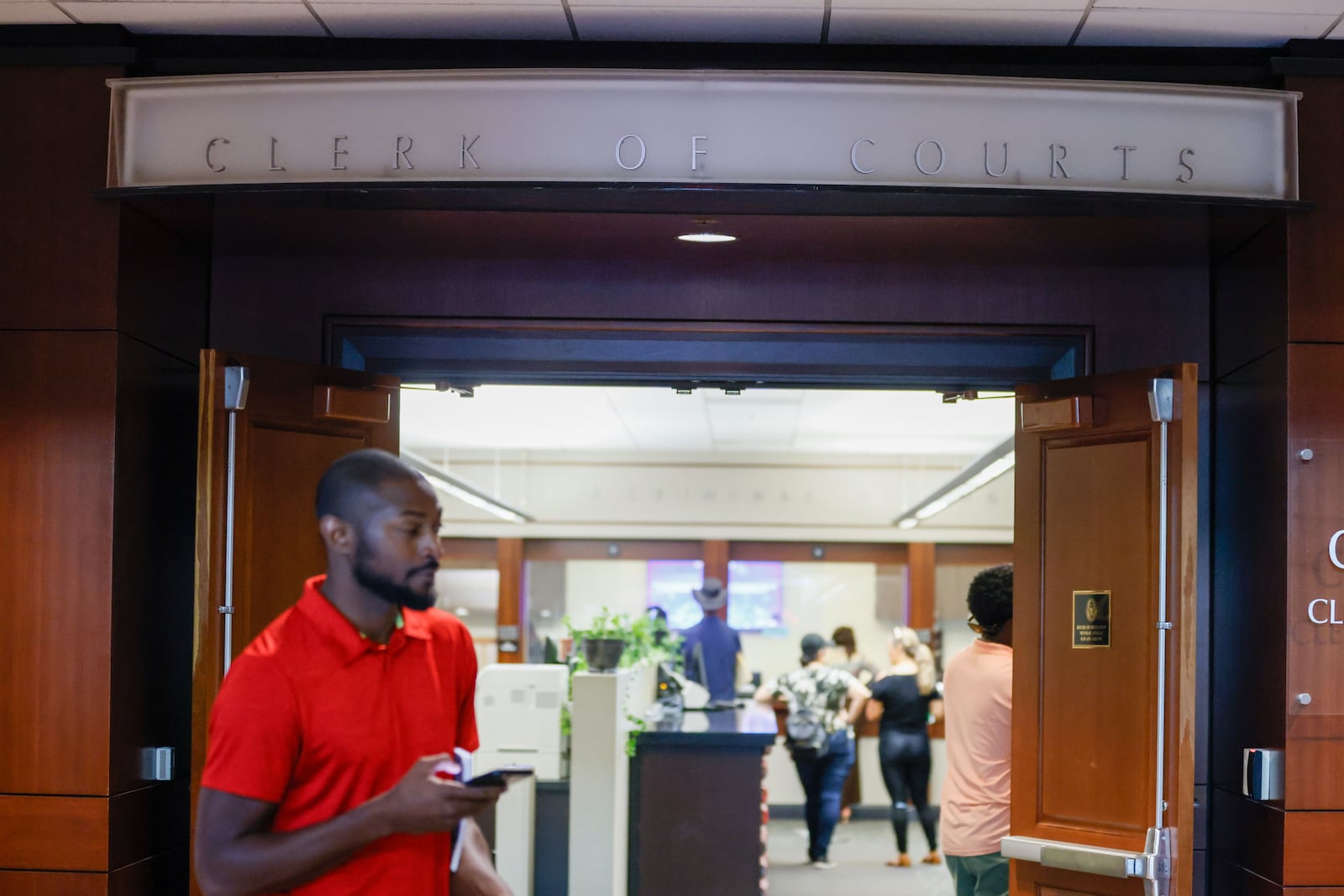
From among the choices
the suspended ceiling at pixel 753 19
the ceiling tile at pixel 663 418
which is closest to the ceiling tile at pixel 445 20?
the suspended ceiling at pixel 753 19

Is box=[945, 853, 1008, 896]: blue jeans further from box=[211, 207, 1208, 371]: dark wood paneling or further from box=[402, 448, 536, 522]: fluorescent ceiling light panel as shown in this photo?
box=[402, 448, 536, 522]: fluorescent ceiling light panel

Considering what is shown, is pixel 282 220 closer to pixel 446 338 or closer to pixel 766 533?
pixel 446 338

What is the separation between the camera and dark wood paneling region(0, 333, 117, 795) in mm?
3533

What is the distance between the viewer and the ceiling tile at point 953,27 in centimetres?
345

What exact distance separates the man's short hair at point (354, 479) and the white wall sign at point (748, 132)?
4.60ft

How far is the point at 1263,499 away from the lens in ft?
12.1

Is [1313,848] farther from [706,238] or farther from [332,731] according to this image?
[332,731]

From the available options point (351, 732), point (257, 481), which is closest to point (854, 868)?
point (257, 481)

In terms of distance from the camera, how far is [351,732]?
2.03m

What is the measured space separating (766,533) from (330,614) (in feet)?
34.3

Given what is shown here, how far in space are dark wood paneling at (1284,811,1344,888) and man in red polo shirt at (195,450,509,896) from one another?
2249mm

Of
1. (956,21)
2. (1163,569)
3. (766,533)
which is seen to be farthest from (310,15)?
(766,533)

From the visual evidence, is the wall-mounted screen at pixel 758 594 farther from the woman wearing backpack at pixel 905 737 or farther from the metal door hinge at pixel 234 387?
the metal door hinge at pixel 234 387

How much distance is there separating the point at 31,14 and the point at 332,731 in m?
2.45
